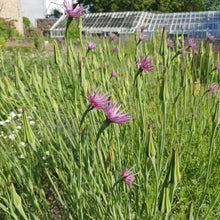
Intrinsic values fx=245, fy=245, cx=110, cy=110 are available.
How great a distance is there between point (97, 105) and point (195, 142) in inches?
48.4

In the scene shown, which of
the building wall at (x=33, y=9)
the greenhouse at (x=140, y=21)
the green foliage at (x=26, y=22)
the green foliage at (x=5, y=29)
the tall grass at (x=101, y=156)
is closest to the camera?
the tall grass at (x=101, y=156)

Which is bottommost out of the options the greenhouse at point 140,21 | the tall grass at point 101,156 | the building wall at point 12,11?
the greenhouse at point 140,21

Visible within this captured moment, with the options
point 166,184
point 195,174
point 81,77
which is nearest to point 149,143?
point 166,184

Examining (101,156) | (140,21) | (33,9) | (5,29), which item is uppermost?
(33,9)

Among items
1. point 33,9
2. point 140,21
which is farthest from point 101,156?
point 33,9

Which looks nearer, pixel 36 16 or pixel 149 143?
pixel 149 143

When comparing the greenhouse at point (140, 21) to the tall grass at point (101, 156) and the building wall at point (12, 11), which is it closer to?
the building wall at point (12, 11)

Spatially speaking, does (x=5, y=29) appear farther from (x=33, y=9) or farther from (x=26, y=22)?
(x=33, y=9)

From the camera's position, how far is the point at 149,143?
816mm

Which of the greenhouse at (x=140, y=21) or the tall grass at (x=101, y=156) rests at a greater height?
the tall grass at (x=101, y=156)

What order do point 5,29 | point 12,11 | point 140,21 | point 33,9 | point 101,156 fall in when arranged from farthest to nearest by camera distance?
point 33,9 → point 12,11 → point 140,21 → point 5,29 → point 101,156

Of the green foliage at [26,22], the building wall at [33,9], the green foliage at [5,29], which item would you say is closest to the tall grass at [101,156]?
the green foliage at [5,29]

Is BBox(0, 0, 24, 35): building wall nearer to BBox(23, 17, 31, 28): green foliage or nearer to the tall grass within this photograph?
BBox(23, 17, 31, 28): green foliage

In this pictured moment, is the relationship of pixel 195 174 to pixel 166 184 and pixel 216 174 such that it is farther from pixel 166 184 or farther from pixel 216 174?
pixel 166 184
